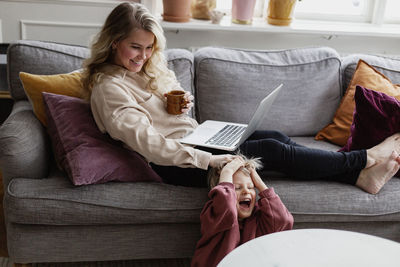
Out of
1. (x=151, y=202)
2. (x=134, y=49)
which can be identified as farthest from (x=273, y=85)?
(x=151, y=202)

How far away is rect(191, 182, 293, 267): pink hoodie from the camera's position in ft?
5.18

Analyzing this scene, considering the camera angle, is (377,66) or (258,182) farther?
(377,66)

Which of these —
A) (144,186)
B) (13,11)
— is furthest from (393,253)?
(13,11)

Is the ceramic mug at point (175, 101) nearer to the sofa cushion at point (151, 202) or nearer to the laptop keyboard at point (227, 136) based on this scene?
the laptop keyboard at point (227, 136)

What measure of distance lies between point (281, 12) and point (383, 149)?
3.96 feet

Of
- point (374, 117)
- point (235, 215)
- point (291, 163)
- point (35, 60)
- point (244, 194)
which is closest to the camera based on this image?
point (235, 215)

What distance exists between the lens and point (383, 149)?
6.46ft

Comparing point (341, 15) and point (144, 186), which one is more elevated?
point (341, 15)

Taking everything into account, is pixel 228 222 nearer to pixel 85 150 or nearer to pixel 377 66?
pixel 85 150

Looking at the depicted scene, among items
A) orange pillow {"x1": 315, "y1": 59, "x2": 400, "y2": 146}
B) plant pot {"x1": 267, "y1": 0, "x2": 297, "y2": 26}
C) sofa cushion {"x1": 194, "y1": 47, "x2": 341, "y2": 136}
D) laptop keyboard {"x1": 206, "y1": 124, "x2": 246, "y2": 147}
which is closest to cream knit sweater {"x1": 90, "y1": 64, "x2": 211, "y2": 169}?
laptop keyboard {"x1": 206, "y1": 124, "x2": 246, "y2": 147}

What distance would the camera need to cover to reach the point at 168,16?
2.68 m

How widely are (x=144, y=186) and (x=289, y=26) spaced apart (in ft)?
5.18

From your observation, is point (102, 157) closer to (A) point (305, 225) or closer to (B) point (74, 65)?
(B) point (74, 65)

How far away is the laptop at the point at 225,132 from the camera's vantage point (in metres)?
1.81
